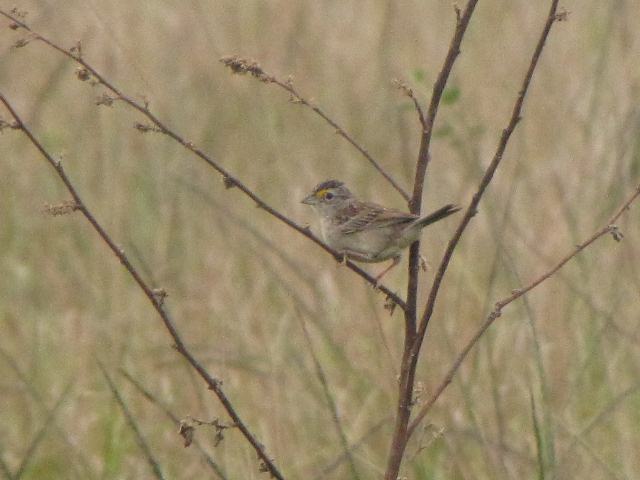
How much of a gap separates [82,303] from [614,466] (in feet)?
8.25

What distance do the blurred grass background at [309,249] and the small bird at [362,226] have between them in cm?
16

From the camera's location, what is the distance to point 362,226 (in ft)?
13.0

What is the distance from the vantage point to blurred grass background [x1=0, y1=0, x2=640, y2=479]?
4.23m

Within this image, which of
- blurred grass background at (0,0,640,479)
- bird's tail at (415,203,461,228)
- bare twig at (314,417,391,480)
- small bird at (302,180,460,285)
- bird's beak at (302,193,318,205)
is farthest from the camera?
bird's beak at (302,193,318,205)

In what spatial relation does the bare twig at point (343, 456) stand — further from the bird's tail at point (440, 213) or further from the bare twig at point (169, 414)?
the bird's tail at point (440, 213)

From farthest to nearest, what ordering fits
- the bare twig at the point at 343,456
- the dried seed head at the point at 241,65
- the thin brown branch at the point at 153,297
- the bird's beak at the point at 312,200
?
the bird's beak at the point at 312,200 → the bare twig at the point at 343,456 → the dried seed head at the point at 241,65 → the thin brown branch at the point at 153,297

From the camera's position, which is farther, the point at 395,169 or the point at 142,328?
the point at 395,169

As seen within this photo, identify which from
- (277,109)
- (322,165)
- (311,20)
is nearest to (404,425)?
(322,165)

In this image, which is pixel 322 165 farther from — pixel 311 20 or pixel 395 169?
pixel 311 20

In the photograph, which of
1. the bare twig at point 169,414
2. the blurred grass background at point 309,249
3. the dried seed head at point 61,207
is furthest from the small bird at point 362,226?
the dried seed head at point 61,207

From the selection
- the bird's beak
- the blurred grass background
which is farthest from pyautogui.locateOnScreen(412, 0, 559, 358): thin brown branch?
the bird's beak

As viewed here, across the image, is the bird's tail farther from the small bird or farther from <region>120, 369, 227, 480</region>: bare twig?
<region>120, 369, 227, 480</region>: bare twig

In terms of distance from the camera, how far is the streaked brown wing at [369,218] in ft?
12.5

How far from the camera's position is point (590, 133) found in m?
5.82
